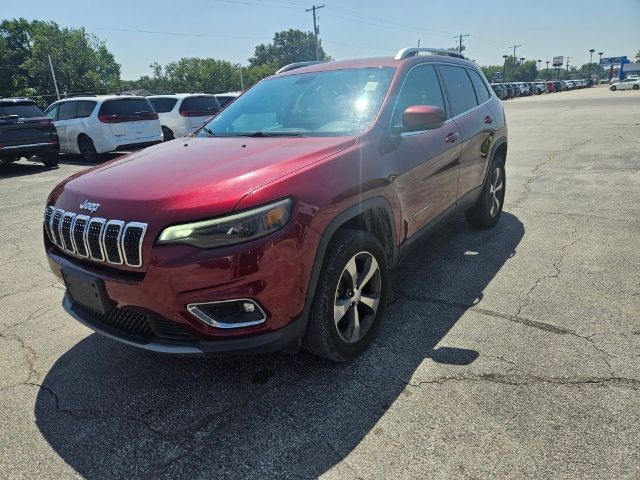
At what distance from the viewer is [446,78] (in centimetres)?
420

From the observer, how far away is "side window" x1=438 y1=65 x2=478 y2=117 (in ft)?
13.7

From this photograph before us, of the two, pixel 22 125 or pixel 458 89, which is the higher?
pixel 22 125

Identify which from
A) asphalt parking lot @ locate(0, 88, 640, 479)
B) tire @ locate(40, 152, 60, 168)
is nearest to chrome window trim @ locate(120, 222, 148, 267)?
asphalt parking lot @ locate(0, 88, 640, 479)

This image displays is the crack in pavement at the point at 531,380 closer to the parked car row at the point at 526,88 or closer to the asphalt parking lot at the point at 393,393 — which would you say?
the asphalt parking lot at the point at 393,393

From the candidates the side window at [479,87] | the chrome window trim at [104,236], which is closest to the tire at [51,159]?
the side window at [479,87]

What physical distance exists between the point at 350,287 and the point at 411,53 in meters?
2.12

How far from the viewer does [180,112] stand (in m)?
14.6

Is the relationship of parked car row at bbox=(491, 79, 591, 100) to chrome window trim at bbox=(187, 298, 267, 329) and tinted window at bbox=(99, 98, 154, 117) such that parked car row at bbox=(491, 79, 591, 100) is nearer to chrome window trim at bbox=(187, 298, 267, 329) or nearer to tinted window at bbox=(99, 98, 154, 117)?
tinted window at bbox=(99, 98, 154, 117)

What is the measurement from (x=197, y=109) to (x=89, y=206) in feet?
43.4

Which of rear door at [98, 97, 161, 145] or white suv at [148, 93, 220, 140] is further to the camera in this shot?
white suv at [148, 93, 220, 140]

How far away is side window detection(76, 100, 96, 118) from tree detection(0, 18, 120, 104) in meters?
56.9

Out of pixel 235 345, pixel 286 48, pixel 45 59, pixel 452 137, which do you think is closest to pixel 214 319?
pixel 235 345

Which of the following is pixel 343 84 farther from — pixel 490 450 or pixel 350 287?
pixel 490 450

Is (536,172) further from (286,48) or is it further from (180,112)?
(286,48)
